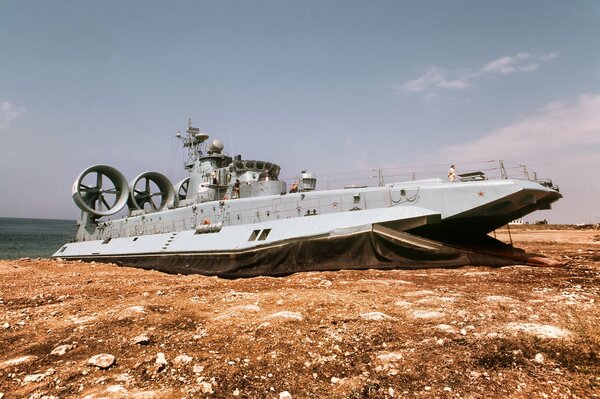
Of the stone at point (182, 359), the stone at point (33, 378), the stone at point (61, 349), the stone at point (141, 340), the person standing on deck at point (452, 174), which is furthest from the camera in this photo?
the person standing on deck at point (452, 174)

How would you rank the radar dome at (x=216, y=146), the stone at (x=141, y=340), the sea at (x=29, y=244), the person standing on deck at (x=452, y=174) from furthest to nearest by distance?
the sea at (x=29, y=244) < the radar dome at (x=216, y=146) < the person standing on deck at (x=452, y=174) < the stone at (x=141, y=340)

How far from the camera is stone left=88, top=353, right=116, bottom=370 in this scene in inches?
140

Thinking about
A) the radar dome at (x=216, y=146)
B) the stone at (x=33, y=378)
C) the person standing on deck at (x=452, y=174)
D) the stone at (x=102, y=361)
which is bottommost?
the stone at (x=33, y=378)

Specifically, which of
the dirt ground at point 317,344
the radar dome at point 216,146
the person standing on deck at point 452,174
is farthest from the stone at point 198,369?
the radar dome at point 216,146

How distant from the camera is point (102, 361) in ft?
11.9

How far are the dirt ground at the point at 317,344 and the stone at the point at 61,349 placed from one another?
16 millimetres

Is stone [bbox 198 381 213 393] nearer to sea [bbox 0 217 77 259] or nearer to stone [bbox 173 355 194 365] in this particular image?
stone [bbox 173 355 194 365]

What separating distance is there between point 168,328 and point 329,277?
497cm

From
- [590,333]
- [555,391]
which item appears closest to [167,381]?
[555,391]

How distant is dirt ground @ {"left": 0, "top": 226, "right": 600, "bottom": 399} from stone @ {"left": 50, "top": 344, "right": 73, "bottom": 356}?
2 centimetres

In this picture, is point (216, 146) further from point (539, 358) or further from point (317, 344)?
point (539, 358)

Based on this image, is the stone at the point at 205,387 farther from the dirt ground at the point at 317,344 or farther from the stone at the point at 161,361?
the stone at the point at 161,361

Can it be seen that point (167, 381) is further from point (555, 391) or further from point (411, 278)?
point (411, 278)

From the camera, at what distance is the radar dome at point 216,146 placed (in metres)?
17.0
